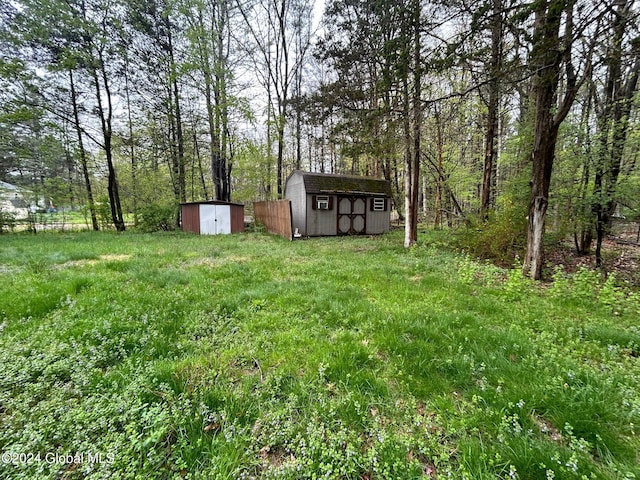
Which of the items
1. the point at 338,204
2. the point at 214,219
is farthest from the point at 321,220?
the point at 214,219

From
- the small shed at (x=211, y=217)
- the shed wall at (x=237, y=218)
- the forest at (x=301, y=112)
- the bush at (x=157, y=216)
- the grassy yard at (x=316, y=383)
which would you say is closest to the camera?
the grassy yard at (x=316, y=383)

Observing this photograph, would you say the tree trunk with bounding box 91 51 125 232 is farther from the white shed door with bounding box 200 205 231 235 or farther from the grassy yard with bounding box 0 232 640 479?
the grassy yard with bounding box 0 232 640 479

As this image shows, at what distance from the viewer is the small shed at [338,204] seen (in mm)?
12102

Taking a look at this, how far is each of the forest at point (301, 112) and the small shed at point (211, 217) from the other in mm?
1718

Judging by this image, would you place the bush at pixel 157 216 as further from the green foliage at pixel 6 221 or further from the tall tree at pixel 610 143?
the tall tree at pixel 610 143

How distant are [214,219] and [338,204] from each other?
6.70 m

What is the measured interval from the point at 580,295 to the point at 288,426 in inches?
181

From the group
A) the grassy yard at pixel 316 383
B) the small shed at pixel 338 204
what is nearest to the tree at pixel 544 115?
the grassy yard at pixel 316 383

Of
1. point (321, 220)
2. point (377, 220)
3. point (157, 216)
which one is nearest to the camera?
point (321, 220)

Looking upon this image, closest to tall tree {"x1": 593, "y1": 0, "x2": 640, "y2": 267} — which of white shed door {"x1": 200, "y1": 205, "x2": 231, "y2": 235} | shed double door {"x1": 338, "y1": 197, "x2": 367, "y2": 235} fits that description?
shed double door {"x1": 338, "y1": 197, "x2": 367, "y2": 235}

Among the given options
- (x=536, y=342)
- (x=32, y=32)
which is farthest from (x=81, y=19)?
(x=536, y=342)

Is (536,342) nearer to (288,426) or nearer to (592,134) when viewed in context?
(288,426)

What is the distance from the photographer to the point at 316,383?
197 cm

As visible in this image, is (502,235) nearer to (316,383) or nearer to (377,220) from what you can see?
(316,383)
